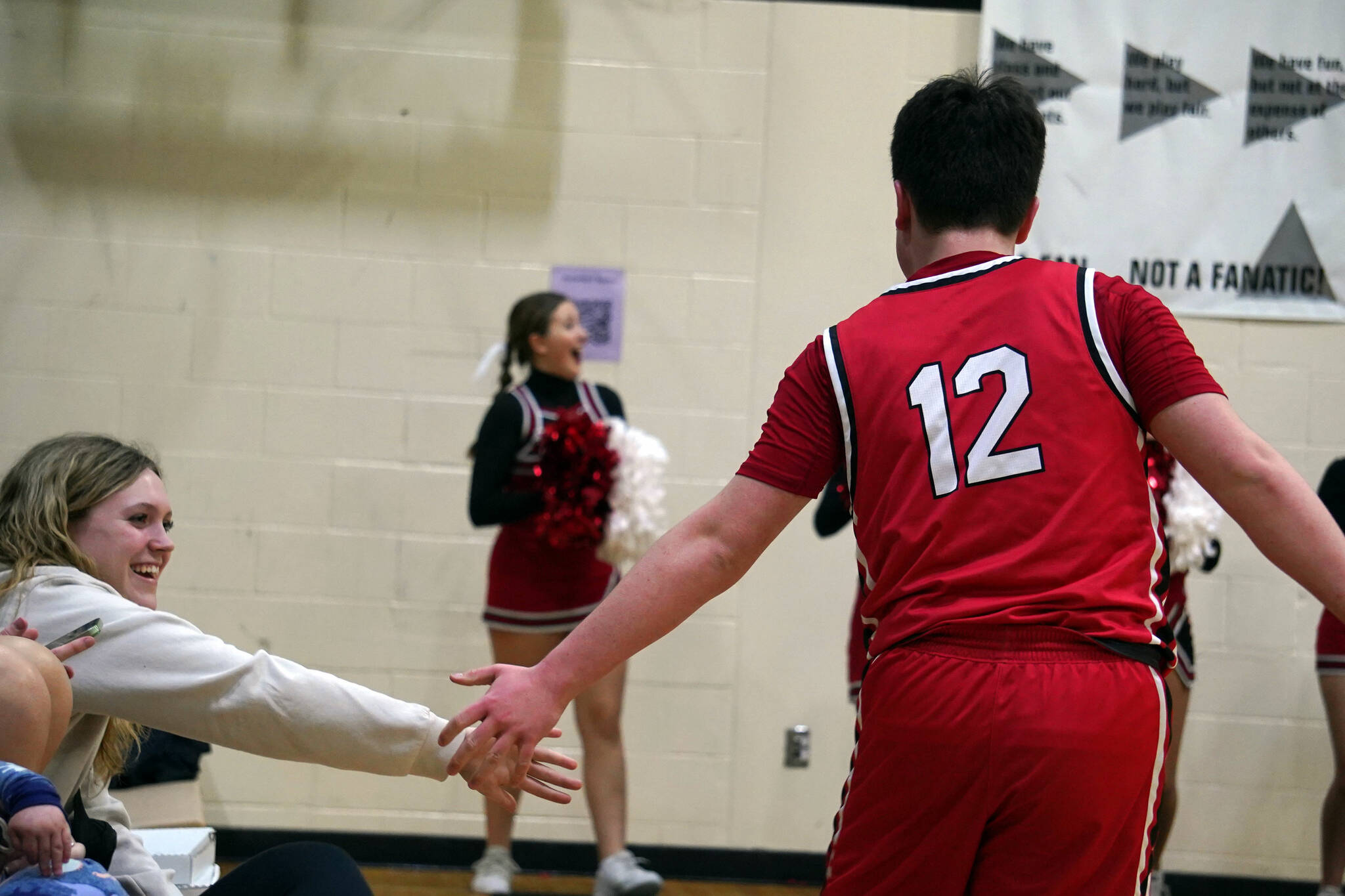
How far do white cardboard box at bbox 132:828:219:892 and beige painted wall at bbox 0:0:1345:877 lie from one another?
2059mm

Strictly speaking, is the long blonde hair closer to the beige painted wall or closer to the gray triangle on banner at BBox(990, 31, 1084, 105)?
the beige painted wall

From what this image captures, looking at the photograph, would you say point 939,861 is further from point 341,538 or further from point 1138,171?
point 1138,171

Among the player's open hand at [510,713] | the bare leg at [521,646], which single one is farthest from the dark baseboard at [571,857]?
the player's open hand at [510,713]

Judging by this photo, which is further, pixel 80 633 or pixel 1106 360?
pixel 80 633

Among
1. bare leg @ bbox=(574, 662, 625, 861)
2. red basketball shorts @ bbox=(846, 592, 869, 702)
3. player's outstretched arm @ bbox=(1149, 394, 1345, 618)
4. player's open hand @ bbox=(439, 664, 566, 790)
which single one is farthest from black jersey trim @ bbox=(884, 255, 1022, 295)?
bare leg @ bbox=(574, 662, 625, 861)

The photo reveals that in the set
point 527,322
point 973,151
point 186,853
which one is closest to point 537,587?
point 527,322

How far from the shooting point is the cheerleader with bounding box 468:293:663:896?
3865 millimetres

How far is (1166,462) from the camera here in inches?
155

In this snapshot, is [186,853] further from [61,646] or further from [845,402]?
[845,402]

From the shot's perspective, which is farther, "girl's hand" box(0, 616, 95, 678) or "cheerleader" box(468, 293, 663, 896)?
"cheerleader" box(468, 293, 663, 896)

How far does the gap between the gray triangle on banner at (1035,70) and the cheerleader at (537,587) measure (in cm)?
187

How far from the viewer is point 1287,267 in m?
4.62

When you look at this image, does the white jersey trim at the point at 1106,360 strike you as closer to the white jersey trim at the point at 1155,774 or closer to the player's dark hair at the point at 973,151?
the player's dark hair at the point at 973,151

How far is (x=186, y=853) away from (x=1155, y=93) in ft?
13.2
